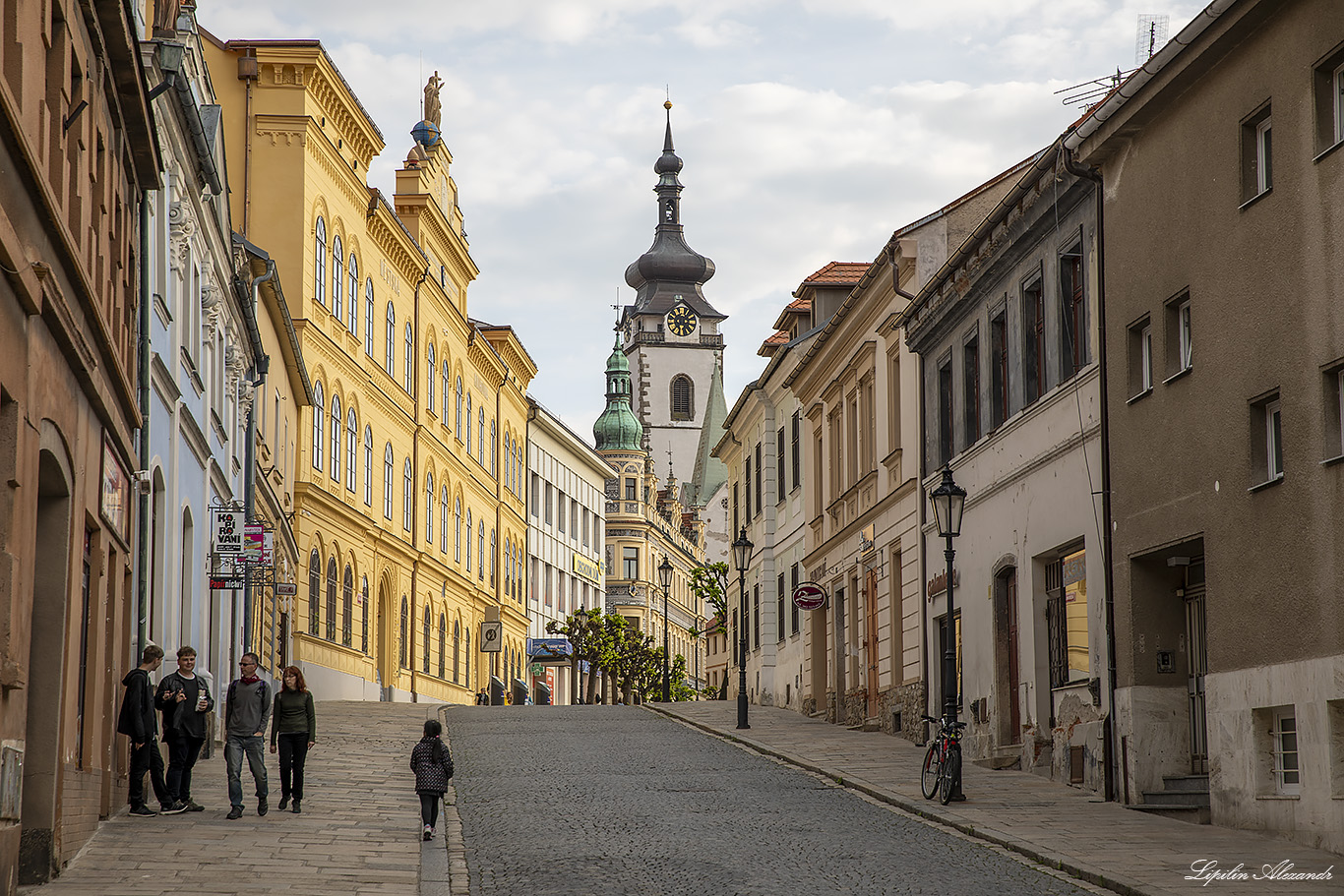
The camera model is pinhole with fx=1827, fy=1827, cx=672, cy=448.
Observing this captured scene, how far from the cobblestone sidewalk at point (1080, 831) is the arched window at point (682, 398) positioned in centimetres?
13077

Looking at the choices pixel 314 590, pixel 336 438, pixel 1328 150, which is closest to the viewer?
pixel 1328 150

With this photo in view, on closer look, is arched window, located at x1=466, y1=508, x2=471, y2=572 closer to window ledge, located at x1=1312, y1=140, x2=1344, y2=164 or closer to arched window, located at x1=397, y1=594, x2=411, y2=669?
arched window, located at x1=397, y1=594, x2=411, y2=669

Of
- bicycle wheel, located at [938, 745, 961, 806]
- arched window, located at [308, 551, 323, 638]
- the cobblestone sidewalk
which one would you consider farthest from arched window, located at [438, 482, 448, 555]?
bicycle wheel, located at [938, 745, 961, 806]

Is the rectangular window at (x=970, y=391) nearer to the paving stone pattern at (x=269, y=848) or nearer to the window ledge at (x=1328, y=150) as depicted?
the paving stone pattern at (x=269, y=848)

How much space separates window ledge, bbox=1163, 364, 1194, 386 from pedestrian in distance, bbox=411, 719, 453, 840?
7873 mm

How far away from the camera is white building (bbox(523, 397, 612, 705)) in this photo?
80.6m

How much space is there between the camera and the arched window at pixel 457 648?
64.5 metres

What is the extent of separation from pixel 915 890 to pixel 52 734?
6130 millimetres

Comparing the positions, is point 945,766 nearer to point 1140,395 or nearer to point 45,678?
point 1140,395

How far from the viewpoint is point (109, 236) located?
626 inches

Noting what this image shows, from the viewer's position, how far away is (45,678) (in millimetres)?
12742

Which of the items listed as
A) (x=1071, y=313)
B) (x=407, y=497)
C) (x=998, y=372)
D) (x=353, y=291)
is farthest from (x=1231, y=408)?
(x=407, y=497)

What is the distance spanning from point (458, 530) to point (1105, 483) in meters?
46.8

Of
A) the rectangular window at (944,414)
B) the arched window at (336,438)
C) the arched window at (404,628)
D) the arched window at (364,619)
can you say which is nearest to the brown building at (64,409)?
the rectangular window at (944,414)
